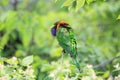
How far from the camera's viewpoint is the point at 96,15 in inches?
251

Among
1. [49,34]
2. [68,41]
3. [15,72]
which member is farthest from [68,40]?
[49,34]

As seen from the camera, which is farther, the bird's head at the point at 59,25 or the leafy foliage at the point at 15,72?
the bird's head at the point at 59,25

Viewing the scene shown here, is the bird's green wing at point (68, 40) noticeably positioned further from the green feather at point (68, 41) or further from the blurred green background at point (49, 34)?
the blurred green background at point (49, 34)

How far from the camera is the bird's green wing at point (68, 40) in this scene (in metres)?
2.48

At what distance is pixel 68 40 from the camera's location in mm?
2504

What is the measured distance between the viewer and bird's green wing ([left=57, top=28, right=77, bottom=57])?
8.14 feet

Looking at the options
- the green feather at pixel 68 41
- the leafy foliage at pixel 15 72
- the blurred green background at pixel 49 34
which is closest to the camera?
the leafy foliage at pixel 15 72

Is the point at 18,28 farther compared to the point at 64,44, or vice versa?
the point at 18,28

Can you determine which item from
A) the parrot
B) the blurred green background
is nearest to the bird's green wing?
the parrot

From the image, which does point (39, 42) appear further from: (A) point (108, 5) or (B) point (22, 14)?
(A) point (108, 5)

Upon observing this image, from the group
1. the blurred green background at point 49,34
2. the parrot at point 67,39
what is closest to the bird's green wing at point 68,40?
the parrot at point 67,39

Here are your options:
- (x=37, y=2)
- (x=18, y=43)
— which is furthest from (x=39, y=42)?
(x=37, y=2)

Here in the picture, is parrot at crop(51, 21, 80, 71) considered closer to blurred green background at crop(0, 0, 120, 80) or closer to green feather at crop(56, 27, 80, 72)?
green feather at crop(56, 27, 80, 72)

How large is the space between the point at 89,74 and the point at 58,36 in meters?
0.30
